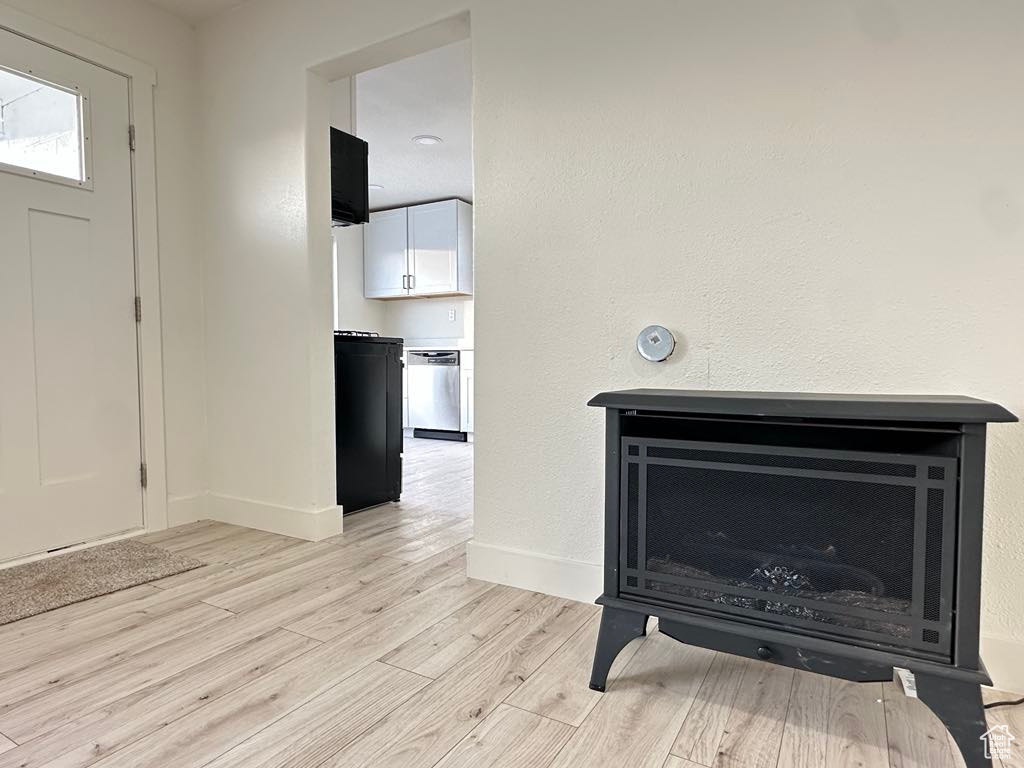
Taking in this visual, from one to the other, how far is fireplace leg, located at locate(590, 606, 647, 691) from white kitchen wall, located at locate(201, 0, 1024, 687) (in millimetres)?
466

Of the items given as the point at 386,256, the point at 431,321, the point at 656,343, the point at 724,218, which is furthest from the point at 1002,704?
the point at 386,256

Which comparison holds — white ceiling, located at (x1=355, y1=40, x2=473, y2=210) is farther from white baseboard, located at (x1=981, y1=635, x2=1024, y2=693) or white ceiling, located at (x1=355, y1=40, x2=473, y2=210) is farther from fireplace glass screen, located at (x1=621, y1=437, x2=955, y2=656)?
white baseboard, located at (x1=981, y1=635, x2=1024, y2=693)

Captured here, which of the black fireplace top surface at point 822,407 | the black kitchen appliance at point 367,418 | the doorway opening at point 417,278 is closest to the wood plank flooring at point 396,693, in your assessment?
the black fireplace top surface at point 822,407

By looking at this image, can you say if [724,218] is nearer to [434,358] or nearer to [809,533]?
[809,533]

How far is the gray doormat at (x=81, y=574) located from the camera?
1787mm

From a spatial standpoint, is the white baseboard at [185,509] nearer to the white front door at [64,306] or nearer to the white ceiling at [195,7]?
the white front door at [64,306]

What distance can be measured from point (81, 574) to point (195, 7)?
2.36 meters

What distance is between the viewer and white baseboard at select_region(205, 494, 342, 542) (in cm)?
241

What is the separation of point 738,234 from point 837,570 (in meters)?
0.87

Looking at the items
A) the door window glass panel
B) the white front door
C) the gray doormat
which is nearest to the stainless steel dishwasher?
the white front door

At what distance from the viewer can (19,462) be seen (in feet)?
7.06

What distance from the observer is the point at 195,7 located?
2.56m

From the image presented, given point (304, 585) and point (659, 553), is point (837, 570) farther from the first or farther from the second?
point (304, 585)

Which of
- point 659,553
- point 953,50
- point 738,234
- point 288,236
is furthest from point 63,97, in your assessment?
point 953,50
